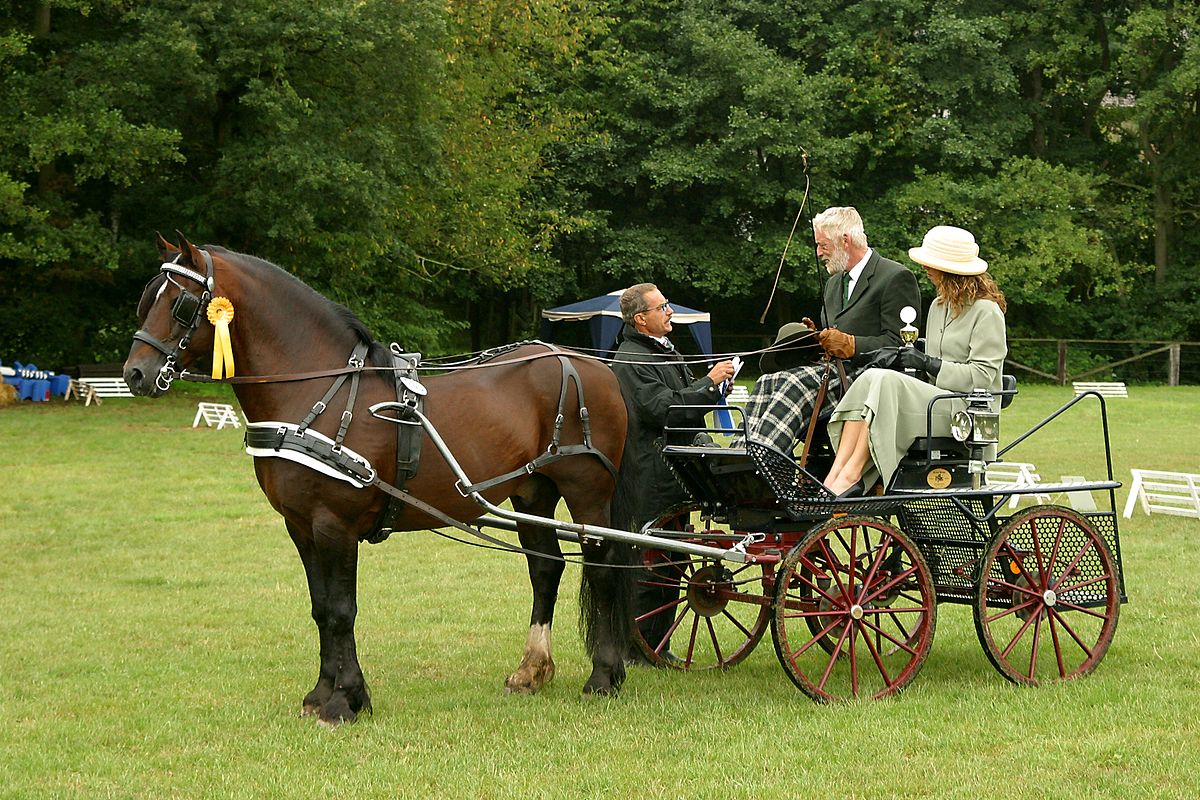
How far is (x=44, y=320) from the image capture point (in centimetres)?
2661

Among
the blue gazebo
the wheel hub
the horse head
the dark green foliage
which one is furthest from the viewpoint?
the blue gazebo

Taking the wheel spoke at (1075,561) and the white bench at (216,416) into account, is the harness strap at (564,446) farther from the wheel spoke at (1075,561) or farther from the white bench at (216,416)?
the white bench at (216,416)

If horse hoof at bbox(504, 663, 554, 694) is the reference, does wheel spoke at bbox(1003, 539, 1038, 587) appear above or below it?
above

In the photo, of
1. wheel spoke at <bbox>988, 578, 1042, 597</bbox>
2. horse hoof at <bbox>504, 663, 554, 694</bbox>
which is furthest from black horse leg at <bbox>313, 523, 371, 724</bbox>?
wheel spoke at <bbox>988, 578, 1042, 597</bbox>

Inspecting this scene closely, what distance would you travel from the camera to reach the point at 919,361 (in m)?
6.40

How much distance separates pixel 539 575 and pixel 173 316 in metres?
2.28

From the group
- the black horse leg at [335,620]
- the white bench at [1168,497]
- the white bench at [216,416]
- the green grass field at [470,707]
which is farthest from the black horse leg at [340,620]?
the white bench at [216,416]

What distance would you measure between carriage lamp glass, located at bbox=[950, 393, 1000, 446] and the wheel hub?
144cm

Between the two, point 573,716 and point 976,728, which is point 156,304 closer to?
point 573,716

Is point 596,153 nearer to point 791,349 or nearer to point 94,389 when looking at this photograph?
point 94,389

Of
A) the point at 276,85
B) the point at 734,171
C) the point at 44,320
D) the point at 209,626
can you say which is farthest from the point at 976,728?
the point at 734,171

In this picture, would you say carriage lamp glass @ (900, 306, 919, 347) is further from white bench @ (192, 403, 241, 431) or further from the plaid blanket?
white bench @ (192, 403, 241, 431)

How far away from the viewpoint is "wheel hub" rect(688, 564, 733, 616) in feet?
22.7

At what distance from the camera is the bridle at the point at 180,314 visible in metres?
5.80
